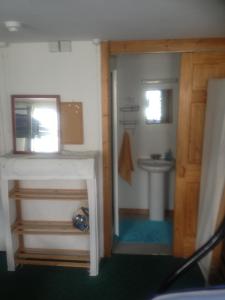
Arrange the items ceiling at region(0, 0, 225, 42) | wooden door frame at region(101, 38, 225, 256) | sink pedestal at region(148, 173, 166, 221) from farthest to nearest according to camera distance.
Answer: sink pedestal at region(148, 173, 166, 221)
wooden door frame at region(101, 38, 225, 256)
ceiling at region(0, 0, 225, 42)

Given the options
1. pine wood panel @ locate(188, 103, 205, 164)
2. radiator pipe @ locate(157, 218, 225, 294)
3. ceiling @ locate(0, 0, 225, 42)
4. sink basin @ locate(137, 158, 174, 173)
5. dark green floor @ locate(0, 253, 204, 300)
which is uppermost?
ceiling @ locate(0, 0, 225, 42)

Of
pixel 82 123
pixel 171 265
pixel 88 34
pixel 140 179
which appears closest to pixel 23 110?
pixel 82 123

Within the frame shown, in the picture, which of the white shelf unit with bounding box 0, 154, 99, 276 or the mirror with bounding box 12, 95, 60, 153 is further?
the mirror with bounding box 12, 95, 60, 153

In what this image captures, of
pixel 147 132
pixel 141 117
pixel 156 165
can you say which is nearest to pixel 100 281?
pixel 156 165

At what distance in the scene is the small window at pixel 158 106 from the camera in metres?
3.77

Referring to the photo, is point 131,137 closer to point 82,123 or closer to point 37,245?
point 82,123

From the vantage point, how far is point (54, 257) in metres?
2.95

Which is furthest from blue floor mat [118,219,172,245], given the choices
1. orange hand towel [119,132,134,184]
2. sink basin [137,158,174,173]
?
sink basin [137,158,174,173]

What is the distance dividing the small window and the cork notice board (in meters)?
1.38

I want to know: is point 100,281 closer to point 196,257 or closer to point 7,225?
point 7,225

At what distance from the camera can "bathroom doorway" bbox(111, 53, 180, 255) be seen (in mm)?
3688

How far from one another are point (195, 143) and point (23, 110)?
1.85m

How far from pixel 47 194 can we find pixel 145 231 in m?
1.55

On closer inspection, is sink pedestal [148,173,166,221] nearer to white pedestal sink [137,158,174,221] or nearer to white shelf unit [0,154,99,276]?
white pedestal sink [137,158,174,221]
